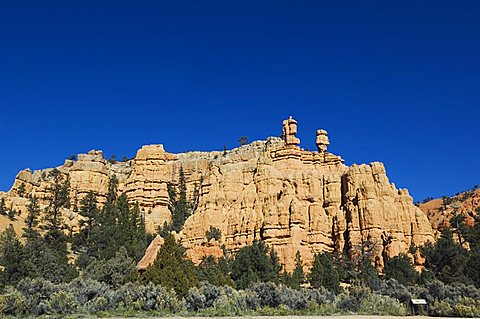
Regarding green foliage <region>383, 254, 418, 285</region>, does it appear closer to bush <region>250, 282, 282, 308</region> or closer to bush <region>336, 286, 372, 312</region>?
bush <region>336, 286, 372, 312</region>

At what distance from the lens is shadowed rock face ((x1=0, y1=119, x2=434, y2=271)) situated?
2825 inches

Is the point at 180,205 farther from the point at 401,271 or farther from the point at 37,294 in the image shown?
the point at 37,294

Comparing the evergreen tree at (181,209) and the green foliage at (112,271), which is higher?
the evergreen tree at (181,209)

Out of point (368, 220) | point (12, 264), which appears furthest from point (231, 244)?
point (12, 264)

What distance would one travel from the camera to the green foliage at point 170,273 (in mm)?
32375

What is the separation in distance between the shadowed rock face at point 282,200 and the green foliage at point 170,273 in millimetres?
27794

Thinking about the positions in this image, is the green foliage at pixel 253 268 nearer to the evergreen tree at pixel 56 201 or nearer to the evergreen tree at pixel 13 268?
the evergreen tree at pixel 13 268

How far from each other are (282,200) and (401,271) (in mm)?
23878

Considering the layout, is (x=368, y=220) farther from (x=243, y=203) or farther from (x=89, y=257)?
(x=89, y=257)

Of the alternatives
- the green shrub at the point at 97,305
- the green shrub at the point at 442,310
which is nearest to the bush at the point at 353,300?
the green shrub at the point at 442,310

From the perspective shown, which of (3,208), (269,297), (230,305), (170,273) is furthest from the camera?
(3,208)

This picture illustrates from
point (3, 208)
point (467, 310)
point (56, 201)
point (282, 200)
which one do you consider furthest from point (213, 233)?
point (467, 310)

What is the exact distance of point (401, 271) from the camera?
56531mm

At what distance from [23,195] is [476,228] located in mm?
77608
